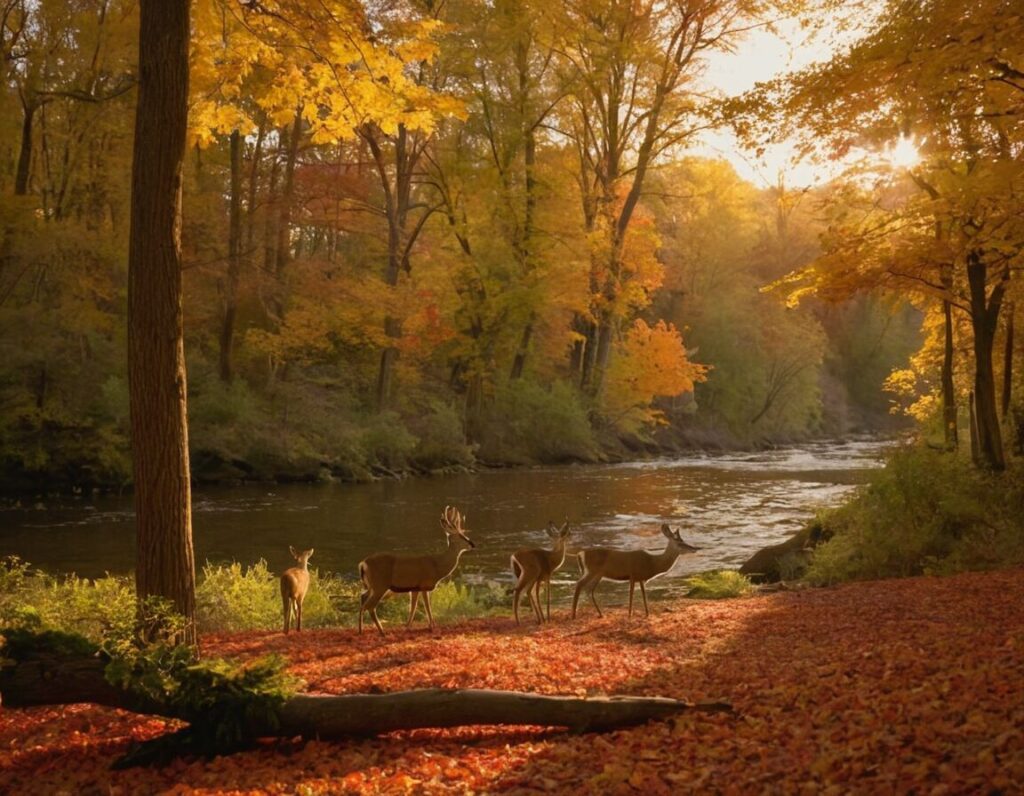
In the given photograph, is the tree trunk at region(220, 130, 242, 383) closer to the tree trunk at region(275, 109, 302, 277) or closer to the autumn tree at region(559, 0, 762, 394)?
the tree trunk at region(275, 109, 302, 277)

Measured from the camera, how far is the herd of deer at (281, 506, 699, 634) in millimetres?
9547

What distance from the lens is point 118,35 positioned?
26719mm

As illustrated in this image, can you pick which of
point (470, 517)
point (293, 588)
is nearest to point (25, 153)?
point (470, 517)

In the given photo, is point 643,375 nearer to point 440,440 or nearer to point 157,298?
point 440,440

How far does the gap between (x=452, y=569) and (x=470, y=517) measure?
12412 mm

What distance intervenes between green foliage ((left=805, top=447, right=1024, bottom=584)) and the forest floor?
4.44 meters

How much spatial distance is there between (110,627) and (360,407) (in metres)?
27.4

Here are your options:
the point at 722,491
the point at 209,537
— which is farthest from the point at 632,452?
the point at 209,537

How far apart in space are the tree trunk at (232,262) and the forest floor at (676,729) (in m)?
21.7

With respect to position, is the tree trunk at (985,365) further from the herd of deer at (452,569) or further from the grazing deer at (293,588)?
the grazing deer at (293,588)

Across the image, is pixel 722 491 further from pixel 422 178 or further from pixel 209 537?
pixel 422 178

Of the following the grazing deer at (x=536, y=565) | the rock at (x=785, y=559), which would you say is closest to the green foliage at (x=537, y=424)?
the rock at (x=785, y=559)

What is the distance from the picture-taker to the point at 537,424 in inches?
1447

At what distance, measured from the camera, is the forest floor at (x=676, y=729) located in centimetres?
458
